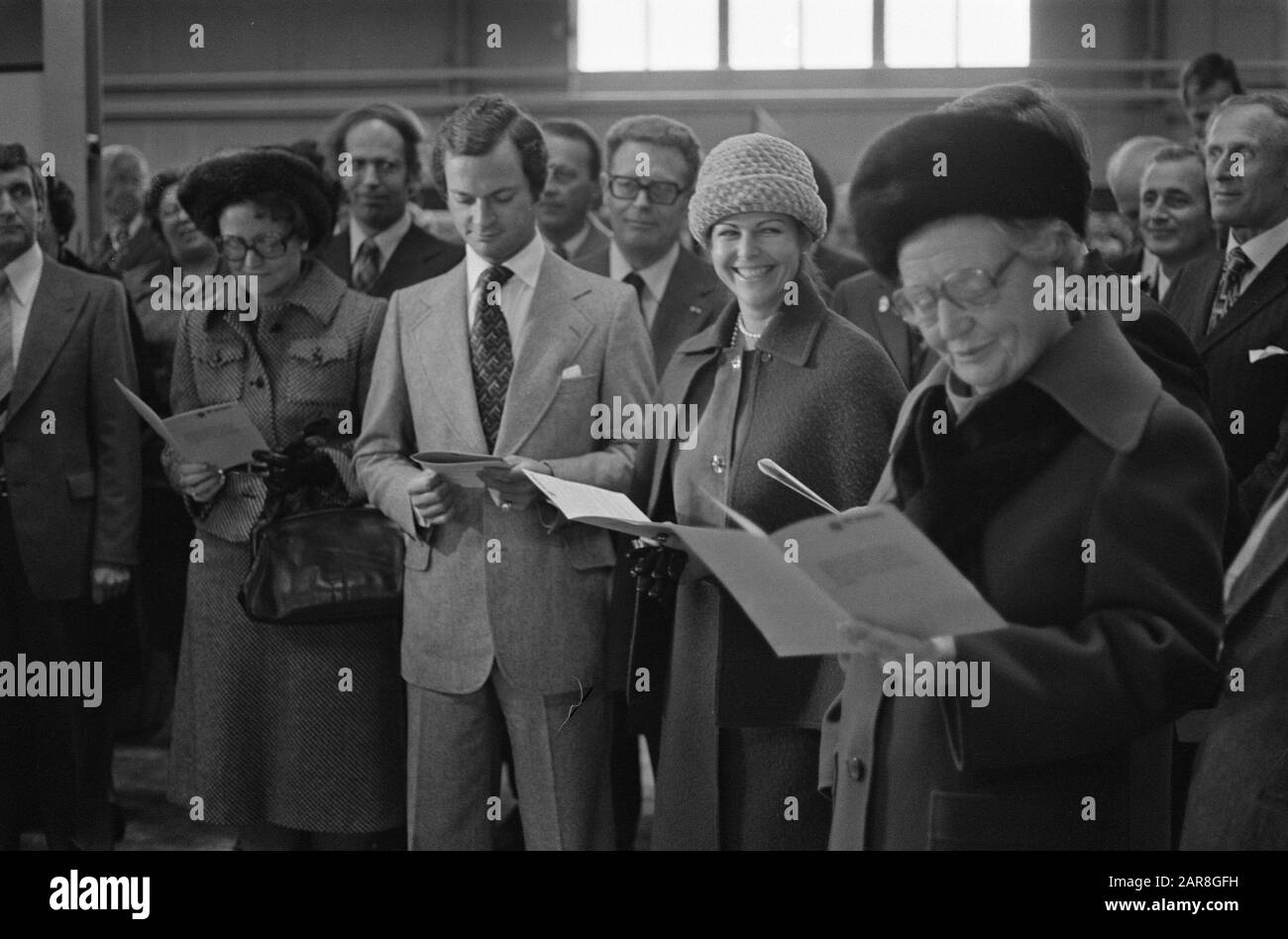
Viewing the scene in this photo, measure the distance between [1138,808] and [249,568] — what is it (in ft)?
6.09

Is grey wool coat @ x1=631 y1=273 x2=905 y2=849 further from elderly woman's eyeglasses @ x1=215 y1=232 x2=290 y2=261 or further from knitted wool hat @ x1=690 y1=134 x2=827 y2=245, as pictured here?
elderly woman's eyeglasses @ x1=215 y1=232 x2=290 y2=261

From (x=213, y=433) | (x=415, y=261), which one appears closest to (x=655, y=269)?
(x=415, y=261)

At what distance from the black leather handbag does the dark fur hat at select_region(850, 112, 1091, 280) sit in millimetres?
1413

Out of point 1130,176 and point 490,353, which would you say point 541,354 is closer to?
point 490,353

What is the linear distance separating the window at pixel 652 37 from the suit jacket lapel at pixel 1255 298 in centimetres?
745

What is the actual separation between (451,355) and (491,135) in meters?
0.42

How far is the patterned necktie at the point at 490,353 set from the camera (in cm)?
283

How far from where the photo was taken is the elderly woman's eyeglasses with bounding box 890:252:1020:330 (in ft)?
5.73

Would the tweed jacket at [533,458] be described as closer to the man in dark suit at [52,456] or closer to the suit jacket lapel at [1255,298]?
the man in dark suit at [52,456]

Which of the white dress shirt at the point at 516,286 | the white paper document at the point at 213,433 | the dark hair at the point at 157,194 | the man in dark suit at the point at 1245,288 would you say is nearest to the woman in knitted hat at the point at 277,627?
the white paper document at the point at 213,433

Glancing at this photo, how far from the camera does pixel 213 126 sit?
10.3 m
